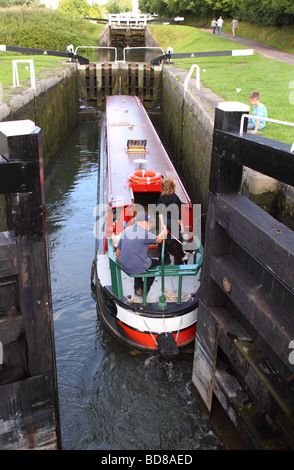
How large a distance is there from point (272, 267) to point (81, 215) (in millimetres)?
8752

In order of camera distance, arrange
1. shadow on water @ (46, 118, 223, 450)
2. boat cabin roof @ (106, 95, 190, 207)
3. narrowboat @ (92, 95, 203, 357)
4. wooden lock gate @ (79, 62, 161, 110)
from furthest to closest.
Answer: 1. wooden lock gate @ (79, 62, 161, 110)
2. boat cabin roof @ (106, 95, 190, 207)
3. narrowboat @ (92, 95, 203, 357)
4. shadow on water @ (46, 118, 223, 450)

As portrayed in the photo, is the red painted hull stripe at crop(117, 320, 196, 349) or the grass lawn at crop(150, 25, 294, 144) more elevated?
the grass lawn at crop(150, 25, 294, 144)

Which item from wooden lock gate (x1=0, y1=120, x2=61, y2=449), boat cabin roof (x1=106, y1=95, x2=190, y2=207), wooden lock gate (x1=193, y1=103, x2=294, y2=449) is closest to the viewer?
wooden lock gate (x1=0, y1=120, x2=61, y2=449)

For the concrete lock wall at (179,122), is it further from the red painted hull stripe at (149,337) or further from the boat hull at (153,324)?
the red painted hull stripe at (149,337)

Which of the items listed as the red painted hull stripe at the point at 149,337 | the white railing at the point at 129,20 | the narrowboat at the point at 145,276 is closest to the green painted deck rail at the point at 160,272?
the narrowboat at the point at 145,276

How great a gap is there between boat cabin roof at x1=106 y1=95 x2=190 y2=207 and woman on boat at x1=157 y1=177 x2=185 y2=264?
1057 millimetres

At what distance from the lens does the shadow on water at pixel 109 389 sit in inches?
220

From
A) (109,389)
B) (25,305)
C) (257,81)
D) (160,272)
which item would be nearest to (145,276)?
(160,272)

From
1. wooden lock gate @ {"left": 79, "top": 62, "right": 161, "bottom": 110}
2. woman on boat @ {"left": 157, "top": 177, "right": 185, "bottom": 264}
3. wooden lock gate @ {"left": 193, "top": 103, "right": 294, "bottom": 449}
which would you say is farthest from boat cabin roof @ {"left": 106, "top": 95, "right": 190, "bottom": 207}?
wooden lock gate @ {"left": 79, "top": 62, "right": 161, "bottom": 110}

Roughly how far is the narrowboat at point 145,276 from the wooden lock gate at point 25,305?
2071 mm

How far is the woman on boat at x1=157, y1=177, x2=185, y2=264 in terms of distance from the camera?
21.4 ft

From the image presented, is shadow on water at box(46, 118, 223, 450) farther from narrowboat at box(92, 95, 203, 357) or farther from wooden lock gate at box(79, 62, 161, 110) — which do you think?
wooden lock gate at box(79, 62, 161, 110)

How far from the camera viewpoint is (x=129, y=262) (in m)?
6.02
